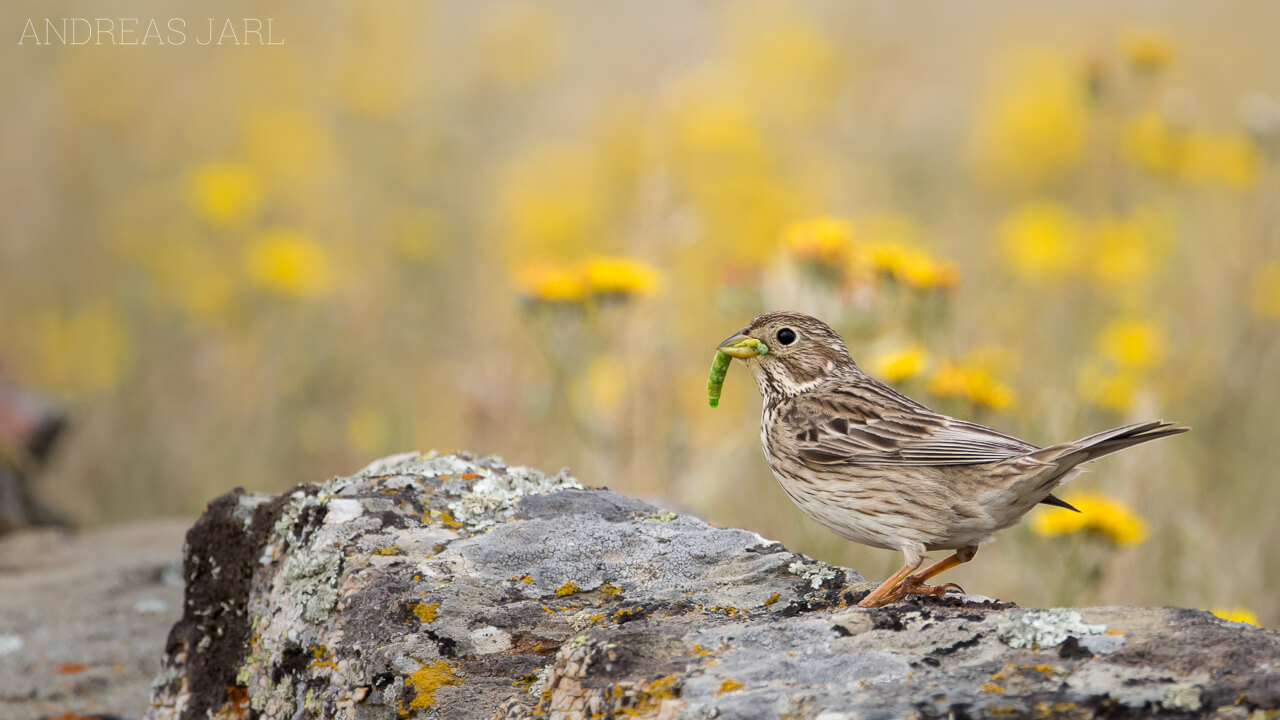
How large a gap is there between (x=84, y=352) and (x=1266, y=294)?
8254mm

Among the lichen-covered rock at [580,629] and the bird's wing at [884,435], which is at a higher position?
the bird's wing at [884,435]

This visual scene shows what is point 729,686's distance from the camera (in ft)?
7.41

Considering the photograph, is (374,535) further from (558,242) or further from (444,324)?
(558,242)

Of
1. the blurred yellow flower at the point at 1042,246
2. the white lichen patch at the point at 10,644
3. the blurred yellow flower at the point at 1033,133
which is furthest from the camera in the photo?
the blurred yellow flower at the point at 1033,133

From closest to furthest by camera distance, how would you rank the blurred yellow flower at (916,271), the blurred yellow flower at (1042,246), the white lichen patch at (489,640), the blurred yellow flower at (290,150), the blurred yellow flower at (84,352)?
the white lichen patch at (489,640) < the blurred yellow flower at (916,271) < the blurred yellow flower at (84,352) < the blurred yellow flower at (1042,246) < the blurred yellow flower at (290,150)

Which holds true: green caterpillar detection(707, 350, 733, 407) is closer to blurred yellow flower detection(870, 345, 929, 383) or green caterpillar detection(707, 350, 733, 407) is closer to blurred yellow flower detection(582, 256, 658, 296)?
blurred yellow flower detection(870, 345, 929, 383)

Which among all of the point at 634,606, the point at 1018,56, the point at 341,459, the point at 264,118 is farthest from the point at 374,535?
the point at 1018,56

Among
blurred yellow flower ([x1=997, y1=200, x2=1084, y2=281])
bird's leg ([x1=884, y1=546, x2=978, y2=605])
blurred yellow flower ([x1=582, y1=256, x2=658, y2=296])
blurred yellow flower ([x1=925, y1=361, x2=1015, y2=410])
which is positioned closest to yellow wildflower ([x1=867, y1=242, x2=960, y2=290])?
blurred yellow flower ([x1=925, y1=361, x2=1015, y2=410])

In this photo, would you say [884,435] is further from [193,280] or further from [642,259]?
[193,280]

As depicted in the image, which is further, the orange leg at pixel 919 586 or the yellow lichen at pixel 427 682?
the orange leg at pixel 919 586

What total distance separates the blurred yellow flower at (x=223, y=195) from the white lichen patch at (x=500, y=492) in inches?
254

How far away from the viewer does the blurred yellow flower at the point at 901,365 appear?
488cm

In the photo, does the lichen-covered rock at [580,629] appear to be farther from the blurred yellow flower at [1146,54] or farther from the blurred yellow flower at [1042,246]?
the blurred yellow flower at [1042,246]

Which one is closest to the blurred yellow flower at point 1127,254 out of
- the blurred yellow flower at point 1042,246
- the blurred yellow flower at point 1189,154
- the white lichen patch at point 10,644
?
the blurred yellow flower at point 1042,246
